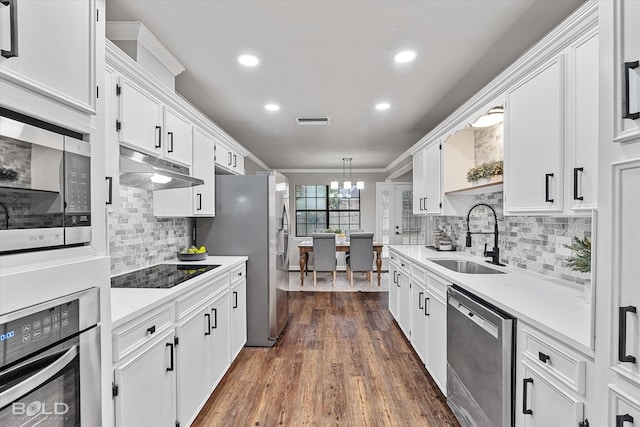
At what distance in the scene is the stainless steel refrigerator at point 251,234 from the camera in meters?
3.32

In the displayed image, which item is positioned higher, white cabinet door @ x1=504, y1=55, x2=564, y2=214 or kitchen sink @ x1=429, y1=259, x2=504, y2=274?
white cabinet door @ x1=504, y1=55, x2=564, y2=214

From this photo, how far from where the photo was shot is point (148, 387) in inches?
59.7

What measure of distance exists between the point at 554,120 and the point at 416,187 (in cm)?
269

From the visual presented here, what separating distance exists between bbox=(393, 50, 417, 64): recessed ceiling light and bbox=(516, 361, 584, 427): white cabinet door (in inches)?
81.0

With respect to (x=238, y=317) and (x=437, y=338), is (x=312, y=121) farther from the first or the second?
(x=437, y=338)

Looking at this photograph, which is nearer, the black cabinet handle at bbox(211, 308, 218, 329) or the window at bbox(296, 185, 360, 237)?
the black cabinet handle at bbox(211, 308, 218, 329)

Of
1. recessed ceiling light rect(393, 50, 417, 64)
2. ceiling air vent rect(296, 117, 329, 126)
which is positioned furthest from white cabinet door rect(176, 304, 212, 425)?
ceiling air vent rect(296, 117, 329, 126)

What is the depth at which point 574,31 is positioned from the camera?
1519 millimetres

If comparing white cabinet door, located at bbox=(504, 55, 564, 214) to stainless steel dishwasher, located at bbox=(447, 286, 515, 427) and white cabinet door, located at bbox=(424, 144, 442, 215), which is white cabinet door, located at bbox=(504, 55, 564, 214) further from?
white cabinet door, located at bbox=(424, 144, 442, 215)

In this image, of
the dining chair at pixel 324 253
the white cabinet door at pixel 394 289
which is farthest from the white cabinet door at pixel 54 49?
the dining chair at pixel 324 253

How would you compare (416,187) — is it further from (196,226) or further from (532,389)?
(532,389)

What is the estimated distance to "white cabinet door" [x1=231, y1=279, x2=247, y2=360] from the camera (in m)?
2.90

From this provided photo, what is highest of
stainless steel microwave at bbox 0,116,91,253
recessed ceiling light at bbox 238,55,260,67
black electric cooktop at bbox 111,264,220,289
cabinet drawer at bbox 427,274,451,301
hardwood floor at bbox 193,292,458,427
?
recessed ceiling light at bbox 238,55,260,67

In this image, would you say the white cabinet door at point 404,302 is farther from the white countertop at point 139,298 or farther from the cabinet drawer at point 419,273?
the white countertop at point 139,298
